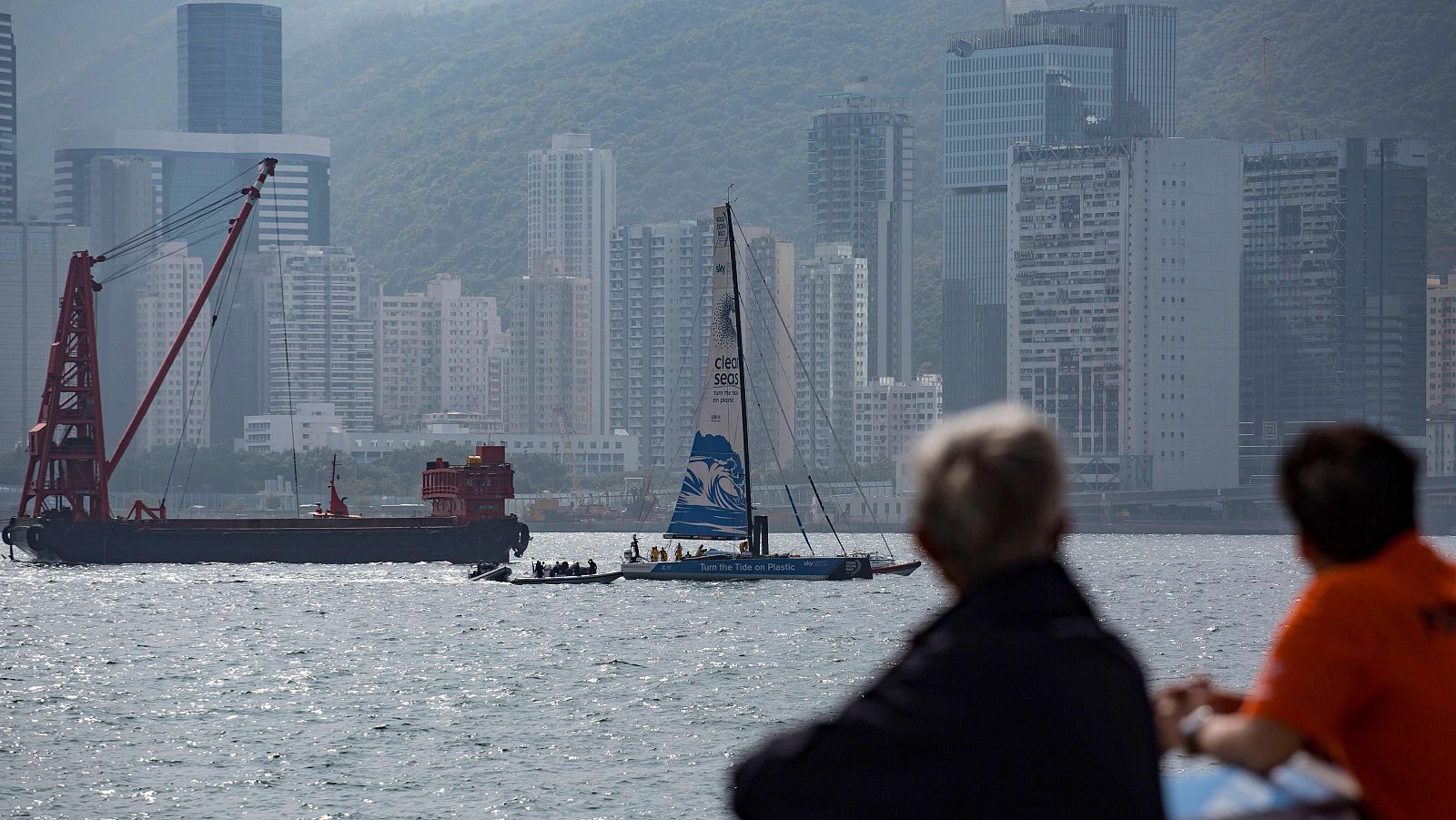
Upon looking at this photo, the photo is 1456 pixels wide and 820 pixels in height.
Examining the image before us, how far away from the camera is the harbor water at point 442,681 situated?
1061 inches

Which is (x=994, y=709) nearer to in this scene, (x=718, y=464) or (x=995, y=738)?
(x=995, y=738)

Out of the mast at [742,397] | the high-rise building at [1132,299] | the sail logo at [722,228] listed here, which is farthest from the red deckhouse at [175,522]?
the high-rise building at [1132,299]

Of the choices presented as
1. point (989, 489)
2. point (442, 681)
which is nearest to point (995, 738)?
point (989, 489)

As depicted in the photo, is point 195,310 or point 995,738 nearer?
point 995,738

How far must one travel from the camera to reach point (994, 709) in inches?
138

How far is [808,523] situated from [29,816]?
150 m

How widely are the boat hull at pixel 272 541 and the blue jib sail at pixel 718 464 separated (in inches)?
969

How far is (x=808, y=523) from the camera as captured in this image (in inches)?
6845

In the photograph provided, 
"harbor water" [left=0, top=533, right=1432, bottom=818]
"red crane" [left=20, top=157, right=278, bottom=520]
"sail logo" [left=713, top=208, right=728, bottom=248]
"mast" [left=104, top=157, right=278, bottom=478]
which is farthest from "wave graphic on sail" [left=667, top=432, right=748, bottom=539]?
"mast" [left=104, top=157, right=278, bottom=478]

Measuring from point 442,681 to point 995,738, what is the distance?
39.8 meters

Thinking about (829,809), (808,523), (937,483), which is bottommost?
(808,523)

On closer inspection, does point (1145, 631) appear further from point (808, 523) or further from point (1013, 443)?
point (808, 523)

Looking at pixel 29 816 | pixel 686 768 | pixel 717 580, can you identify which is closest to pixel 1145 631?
pixel 717 580

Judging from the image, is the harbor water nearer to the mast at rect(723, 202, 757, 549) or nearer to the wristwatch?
the mast at rect(723, 202, 757, 549)
